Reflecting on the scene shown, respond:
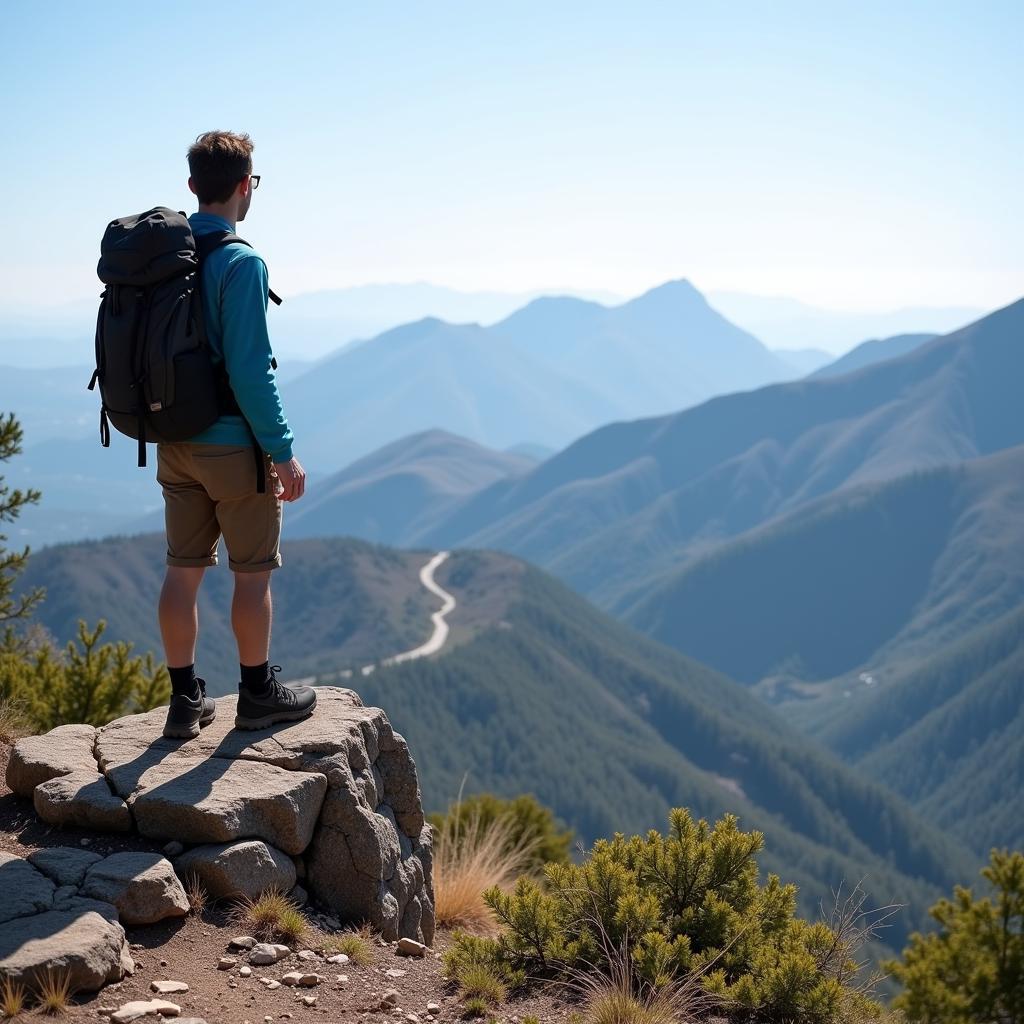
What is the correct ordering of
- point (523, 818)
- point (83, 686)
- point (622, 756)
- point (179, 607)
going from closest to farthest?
point (179, 607) < point (83, 686) < point (523, 818) < point (622, 756)

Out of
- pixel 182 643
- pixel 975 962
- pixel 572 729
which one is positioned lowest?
pixel 572 729

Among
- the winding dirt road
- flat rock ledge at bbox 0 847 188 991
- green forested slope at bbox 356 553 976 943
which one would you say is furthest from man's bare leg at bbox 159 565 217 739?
the winding dirt road

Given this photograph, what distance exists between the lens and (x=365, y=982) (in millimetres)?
5770

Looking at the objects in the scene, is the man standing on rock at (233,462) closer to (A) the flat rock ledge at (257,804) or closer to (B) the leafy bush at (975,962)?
(A) the flat rock ledge at (257,804)

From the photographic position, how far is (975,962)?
4.13m

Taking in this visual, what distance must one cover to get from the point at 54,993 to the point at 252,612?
2624 mm

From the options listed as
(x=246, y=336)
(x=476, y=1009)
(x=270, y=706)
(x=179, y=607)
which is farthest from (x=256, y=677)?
(x=476, y=1009)

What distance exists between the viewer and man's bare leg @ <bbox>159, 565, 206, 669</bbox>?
22.7 feet

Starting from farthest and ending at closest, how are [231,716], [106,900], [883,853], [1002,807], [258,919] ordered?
1. [1002,807]
2. [883,853]
3. [231,716]
4. [258,919]
5. [106,900]

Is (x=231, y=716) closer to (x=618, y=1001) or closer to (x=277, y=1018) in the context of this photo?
(x=277, y=1018)

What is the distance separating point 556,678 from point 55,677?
523ft

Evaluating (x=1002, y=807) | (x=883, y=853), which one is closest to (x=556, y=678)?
(x=883, y=853)

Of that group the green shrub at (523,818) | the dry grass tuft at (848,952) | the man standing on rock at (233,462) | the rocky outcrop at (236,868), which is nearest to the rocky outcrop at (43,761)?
the man standing on rock at (233,462)

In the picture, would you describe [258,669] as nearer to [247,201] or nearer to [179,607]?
[179,607]
